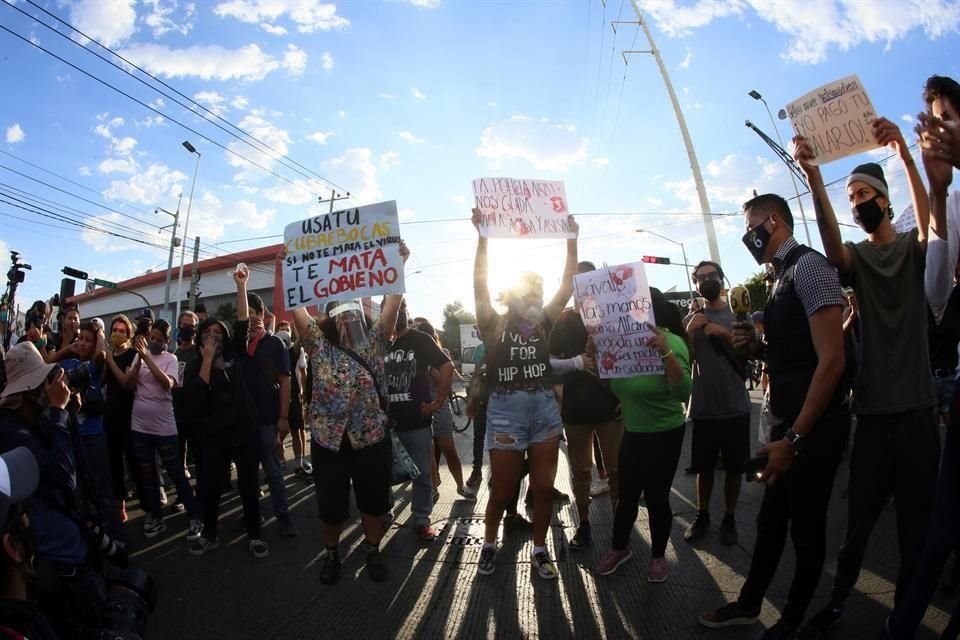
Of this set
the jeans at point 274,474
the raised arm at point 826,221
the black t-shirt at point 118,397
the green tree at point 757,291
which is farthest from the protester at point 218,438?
the green tree at point 757,291

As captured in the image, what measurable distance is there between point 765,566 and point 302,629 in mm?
2554

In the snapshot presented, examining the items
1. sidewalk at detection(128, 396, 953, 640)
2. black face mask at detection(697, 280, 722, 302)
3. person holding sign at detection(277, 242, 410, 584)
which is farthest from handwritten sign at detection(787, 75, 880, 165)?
person holding sign at detection(277, 242, 410, 584)

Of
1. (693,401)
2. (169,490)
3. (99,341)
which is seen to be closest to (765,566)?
A: (693,401)

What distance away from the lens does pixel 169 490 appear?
6961 millimetres

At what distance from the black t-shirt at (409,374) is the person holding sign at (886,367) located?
10.5 feet

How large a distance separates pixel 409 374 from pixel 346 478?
120 centimetres

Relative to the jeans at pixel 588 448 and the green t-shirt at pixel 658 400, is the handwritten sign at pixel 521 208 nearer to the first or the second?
the green t-shirt at pixel 658 400

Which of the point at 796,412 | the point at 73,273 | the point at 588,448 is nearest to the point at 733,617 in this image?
the point at 796,412

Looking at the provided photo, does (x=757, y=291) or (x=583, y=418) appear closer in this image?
(x=583, y=418)

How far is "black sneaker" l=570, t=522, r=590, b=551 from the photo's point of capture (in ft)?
14.5

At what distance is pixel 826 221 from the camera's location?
2697 millimetres

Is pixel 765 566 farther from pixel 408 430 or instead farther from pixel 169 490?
pixel 169 490

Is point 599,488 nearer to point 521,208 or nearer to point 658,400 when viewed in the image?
point 658,400

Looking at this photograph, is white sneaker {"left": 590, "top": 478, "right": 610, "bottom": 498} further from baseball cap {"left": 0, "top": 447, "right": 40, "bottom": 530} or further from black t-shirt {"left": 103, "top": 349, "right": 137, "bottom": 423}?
baseball cap {"left": 0, "top": 447, "right": 40, "bottom": 530}
